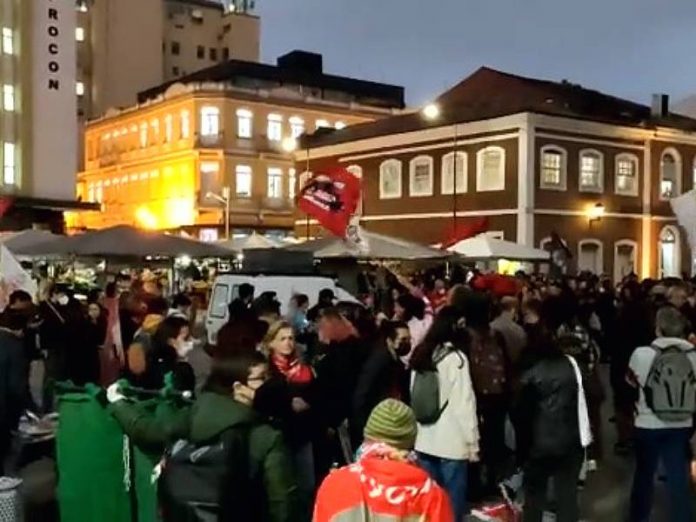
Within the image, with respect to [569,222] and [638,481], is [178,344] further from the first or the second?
[569,222]

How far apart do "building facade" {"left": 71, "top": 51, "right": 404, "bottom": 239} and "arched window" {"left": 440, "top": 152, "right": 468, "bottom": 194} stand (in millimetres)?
20563

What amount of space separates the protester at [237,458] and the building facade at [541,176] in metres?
33.6

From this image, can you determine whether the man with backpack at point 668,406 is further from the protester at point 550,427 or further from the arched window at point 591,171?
the arched window at point 591,171

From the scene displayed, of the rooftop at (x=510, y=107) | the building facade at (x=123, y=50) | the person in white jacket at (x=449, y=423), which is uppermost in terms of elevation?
the building facade at (x=123, y=50)

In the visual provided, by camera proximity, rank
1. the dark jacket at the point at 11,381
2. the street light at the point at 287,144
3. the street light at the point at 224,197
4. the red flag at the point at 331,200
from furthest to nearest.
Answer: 1. the street light at the point at 287,144
2. the street light at the point at 224,197
3. the red flag at the point at 331,200
4. the dark jacket at the point at 11,381

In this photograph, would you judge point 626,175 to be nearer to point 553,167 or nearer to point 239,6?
point 553,167

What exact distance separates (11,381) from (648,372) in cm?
503

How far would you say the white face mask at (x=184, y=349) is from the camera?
842cm

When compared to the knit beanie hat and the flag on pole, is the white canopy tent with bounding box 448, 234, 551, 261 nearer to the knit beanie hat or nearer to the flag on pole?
the flag on pole

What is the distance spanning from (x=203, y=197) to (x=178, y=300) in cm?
4687

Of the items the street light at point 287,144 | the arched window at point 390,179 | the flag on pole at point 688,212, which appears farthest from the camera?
the street light at point 287,144

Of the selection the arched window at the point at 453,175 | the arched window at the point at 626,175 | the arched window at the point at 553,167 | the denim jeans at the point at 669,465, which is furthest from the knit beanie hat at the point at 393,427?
the arched window at the point at 626,175

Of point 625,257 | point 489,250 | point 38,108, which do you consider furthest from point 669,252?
point 38,108

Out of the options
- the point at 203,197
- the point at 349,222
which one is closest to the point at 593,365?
the point at 349,222
